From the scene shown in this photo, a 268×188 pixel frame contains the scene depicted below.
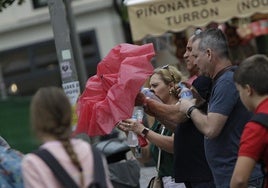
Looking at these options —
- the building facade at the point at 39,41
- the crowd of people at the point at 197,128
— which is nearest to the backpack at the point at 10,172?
the crowd of people at the point at 197,128

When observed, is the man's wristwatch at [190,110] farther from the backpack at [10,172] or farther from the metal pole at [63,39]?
the metal pole at [63,39]

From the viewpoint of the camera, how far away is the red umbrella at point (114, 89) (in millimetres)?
5125

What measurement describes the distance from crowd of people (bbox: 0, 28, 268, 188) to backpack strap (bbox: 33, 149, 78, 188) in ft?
0.05

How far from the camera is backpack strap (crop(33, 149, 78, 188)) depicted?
123 inches

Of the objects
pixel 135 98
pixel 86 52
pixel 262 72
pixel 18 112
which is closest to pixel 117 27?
pixel 86 52

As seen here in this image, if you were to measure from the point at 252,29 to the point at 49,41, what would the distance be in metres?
7.34

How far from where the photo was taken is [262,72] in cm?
375

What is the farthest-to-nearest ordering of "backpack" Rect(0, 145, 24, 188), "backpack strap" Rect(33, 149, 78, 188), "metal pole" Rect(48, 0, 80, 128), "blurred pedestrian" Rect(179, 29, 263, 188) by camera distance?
1. "metal pole" Rect(48, 0, 80, 128)
2. "blurred pedestrian" Rect(179, 29, 263, 188)
3. "backpack" Rect(0, 145, 24, 188)
4. "backpack strap" Rect(33, 149, 78, 188)

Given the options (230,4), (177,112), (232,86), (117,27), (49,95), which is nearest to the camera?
(49,95)

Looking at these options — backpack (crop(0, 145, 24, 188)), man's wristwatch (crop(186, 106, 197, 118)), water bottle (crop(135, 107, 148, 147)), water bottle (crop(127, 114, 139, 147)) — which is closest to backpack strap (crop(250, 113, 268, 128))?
man's wristwatch (crop(186, 106, 197, 118))

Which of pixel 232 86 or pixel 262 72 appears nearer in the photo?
pixel 262 72

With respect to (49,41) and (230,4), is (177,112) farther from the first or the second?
(49,41)

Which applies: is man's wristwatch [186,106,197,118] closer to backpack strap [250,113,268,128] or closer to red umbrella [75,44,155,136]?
red umbrella [75,44,155,136]

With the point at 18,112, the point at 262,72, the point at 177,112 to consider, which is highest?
the point at 262,72
